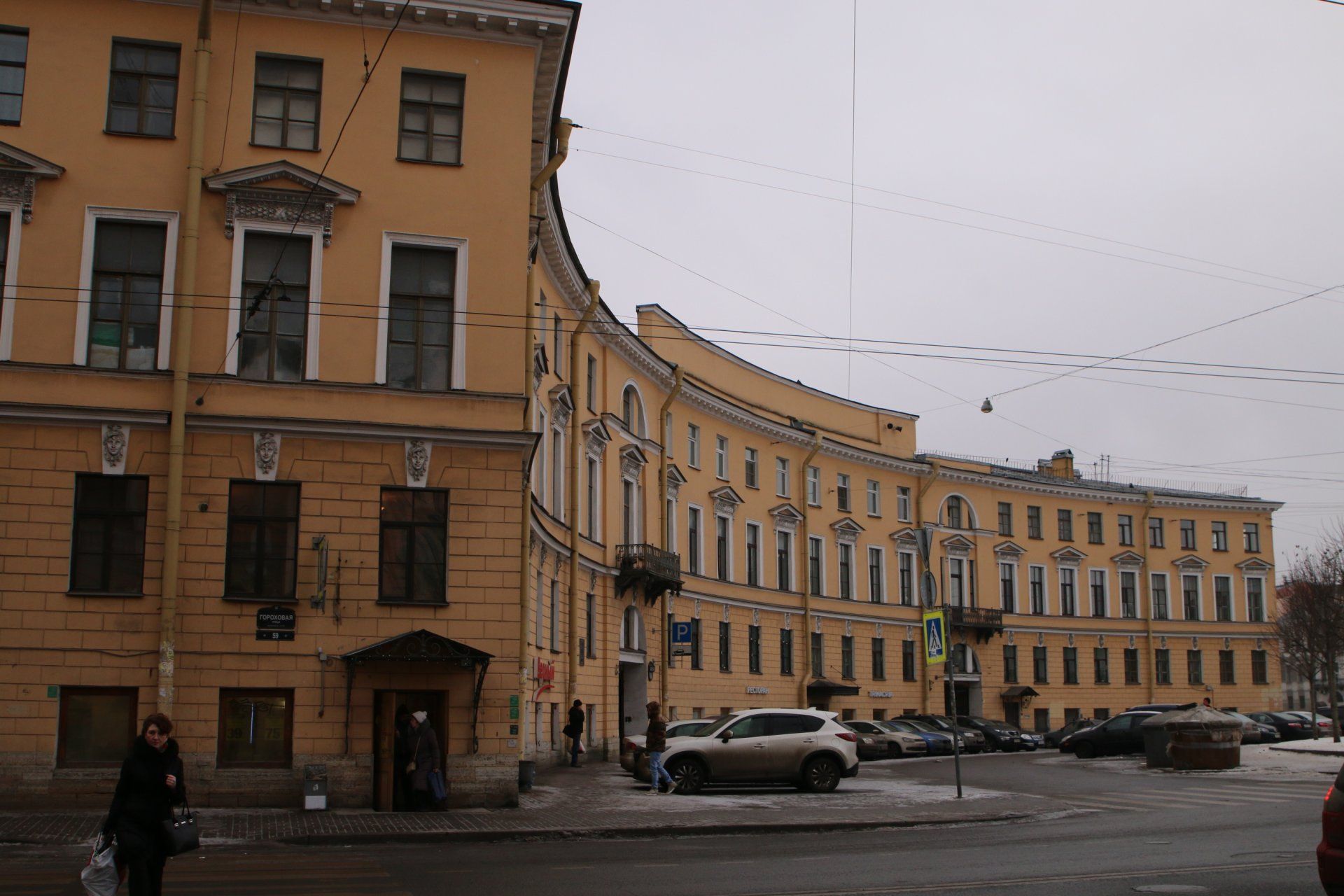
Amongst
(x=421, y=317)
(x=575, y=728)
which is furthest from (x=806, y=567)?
(x=421, y=317)

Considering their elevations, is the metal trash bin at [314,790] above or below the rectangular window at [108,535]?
below

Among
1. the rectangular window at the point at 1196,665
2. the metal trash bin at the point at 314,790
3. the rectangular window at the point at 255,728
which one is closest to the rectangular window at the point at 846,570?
the rectangular window at the point at 1196,665

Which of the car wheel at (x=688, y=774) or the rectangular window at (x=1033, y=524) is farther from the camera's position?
the rectangular window at (x=1033, y=524)

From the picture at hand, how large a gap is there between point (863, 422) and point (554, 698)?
29.5 metres

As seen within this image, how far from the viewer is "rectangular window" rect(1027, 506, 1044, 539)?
67.0 metres

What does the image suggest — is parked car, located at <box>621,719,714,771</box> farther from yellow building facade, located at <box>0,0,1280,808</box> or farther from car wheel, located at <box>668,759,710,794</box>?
yellow building facade, located at <box>0,0,1280,808</box>

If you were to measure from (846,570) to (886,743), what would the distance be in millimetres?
13908

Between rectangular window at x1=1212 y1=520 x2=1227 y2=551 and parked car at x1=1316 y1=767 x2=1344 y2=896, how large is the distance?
67.1m

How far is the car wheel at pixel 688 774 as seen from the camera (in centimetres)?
2506

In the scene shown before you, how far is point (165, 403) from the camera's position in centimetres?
2136

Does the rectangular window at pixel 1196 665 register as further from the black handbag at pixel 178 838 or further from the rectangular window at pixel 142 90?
the black handbag at pixel 178 838

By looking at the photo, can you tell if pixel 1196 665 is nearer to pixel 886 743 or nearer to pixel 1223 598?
pixel 1223 598

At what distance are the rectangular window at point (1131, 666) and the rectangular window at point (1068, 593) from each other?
379 centimetres

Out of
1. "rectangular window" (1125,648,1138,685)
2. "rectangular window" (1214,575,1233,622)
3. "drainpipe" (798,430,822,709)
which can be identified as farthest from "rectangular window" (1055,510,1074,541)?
"drainpipe" (798,430,822,709)
